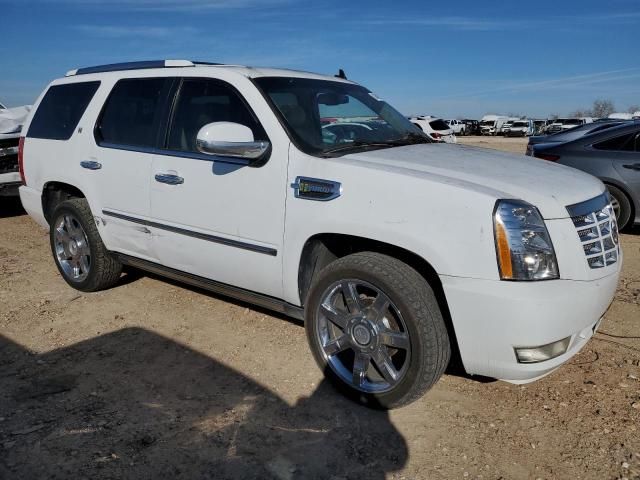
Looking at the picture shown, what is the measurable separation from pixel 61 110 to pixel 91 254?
1.36m

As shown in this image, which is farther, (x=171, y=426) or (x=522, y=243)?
(x=171, y=426)

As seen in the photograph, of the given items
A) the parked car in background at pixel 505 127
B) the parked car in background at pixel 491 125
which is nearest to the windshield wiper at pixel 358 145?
the parked car in background at pixel 505 127

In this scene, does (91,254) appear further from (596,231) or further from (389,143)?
(596,231)

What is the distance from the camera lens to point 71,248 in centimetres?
494

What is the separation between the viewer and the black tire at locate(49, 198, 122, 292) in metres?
4.61

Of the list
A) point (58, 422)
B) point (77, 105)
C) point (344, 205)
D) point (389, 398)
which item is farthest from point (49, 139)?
point (389, 398)

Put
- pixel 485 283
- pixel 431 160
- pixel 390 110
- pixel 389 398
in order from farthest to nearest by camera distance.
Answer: pixel 390 110
pixel 431 160
pixel 389 398
pixel 485 283

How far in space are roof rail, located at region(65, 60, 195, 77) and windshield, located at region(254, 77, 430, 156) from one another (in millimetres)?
810

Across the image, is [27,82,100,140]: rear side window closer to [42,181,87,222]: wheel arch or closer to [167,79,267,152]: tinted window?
[42,181,87,222]: wheel arch

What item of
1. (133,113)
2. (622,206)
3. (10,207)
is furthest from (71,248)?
(622,206)

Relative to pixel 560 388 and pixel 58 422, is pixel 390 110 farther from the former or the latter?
pixel 58 422

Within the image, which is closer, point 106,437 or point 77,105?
point 106,437

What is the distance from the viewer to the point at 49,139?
16.1 feet

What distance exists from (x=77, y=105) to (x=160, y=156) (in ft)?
4.63
